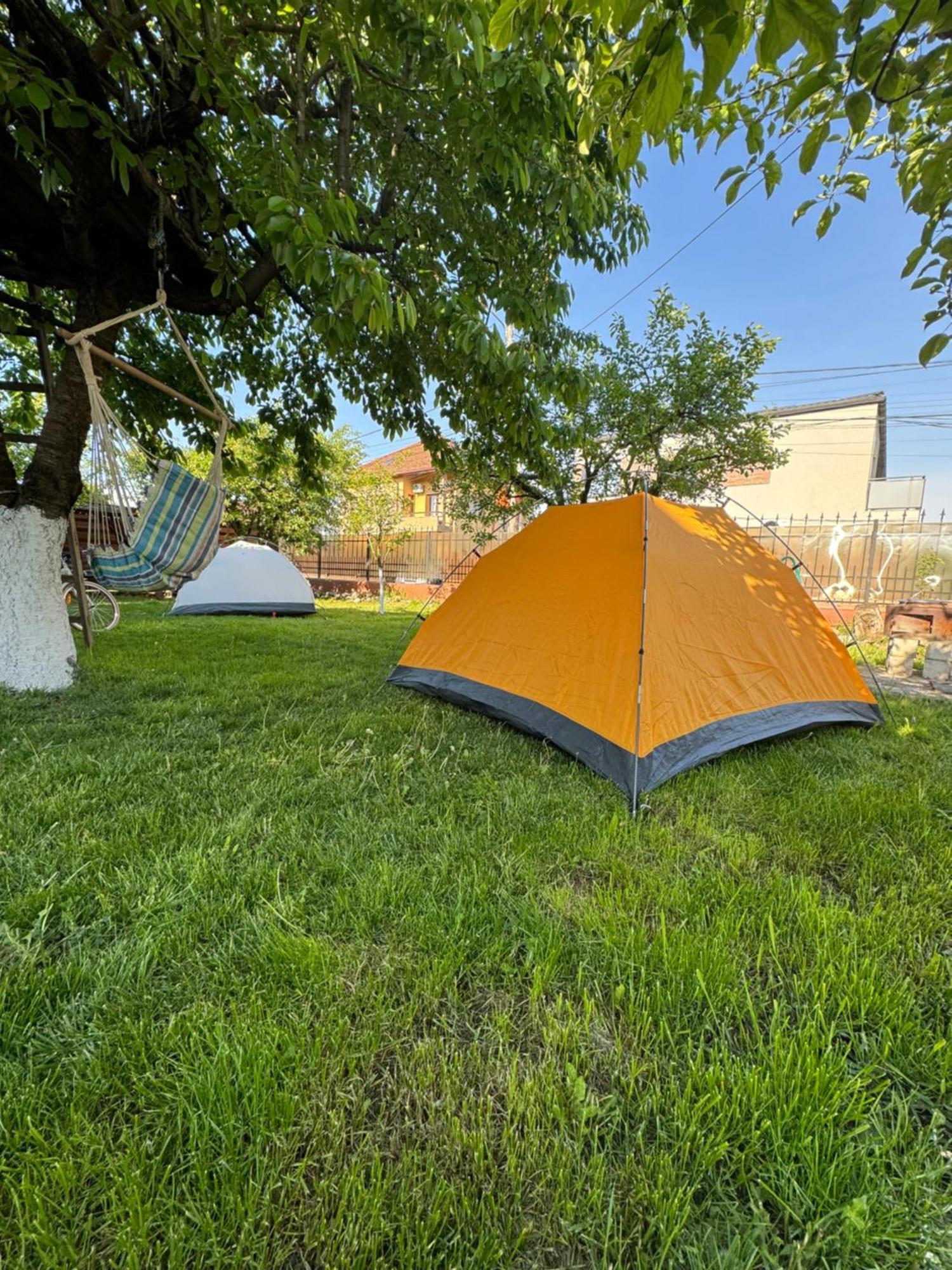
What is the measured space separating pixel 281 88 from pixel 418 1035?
4.62m

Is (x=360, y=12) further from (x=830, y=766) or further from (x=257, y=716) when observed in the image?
(x=830, y=766)

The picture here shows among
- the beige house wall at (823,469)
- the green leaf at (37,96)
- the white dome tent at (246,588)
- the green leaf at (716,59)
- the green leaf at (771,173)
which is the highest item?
the beige house wall at (823,469)

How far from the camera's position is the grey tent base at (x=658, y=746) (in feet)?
7.12

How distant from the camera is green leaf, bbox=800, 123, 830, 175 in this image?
1.00 meters

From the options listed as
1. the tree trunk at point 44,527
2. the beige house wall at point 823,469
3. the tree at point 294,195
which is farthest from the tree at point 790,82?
the beige house wall at point 823,469

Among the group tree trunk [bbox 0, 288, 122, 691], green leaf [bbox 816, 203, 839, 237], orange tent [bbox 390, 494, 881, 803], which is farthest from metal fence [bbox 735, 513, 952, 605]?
tree trunk [bbox 0, 288, 122, 691]

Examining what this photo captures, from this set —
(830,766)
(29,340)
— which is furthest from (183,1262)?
(29,340)

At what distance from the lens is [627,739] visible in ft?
7.16

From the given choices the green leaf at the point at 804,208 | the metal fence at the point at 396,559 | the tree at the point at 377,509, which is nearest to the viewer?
the green leaf at the point at 804,208

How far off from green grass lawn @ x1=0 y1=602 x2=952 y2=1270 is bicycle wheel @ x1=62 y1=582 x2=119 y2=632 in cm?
444

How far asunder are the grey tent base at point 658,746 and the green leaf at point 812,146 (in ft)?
5.95

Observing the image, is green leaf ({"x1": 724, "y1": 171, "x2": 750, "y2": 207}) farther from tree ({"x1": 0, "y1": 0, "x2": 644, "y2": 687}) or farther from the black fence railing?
the black fence railing

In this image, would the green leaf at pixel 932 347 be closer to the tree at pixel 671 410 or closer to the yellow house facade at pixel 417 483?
the tree at pixel 671 410

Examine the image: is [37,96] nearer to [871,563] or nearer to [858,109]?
[858,109]
